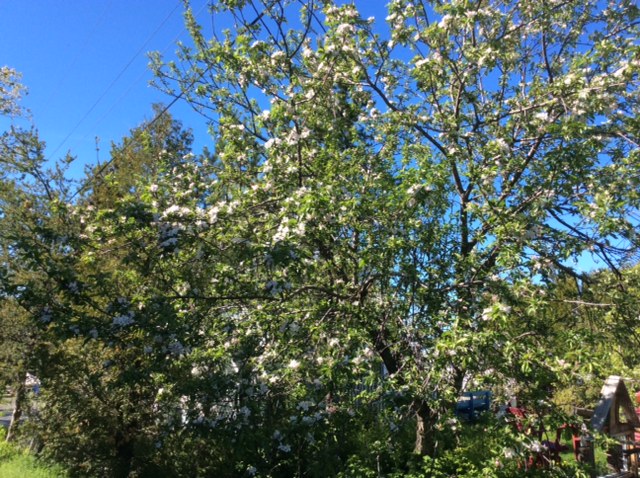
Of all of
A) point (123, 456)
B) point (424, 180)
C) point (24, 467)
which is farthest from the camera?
point (24, 467)

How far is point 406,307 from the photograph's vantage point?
170 inches

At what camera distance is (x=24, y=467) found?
292 inches

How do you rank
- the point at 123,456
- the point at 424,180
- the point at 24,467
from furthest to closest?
the point at 24,467
the point at 123,456
the point at 424,180

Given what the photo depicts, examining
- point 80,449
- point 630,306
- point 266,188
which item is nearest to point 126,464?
point 80,449

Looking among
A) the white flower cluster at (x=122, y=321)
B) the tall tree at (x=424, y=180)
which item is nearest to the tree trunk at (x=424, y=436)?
the tall tree at (x=424, y=180)

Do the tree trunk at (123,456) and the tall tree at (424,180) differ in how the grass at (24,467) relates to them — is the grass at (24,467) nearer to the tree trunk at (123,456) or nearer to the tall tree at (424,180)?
the tree trunk at (123,456)

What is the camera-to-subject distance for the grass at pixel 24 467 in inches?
269

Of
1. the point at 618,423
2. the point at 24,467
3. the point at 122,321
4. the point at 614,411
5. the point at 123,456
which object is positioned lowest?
the point at 24,467

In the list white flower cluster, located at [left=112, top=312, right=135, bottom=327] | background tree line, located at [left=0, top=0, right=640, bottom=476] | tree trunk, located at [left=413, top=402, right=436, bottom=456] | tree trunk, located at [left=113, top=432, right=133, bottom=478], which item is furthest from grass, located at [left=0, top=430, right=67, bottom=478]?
tree trunk, located at [left=413, top=402, right=436, bottom=456]

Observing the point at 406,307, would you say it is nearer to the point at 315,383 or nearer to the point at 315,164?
the point at 315,383

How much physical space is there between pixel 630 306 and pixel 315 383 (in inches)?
112

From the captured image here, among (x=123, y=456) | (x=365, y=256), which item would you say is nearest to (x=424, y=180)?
(x=365, y=256)

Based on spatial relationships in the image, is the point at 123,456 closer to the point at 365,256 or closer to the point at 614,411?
the point at 365,256

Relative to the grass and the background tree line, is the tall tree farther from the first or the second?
the grass
